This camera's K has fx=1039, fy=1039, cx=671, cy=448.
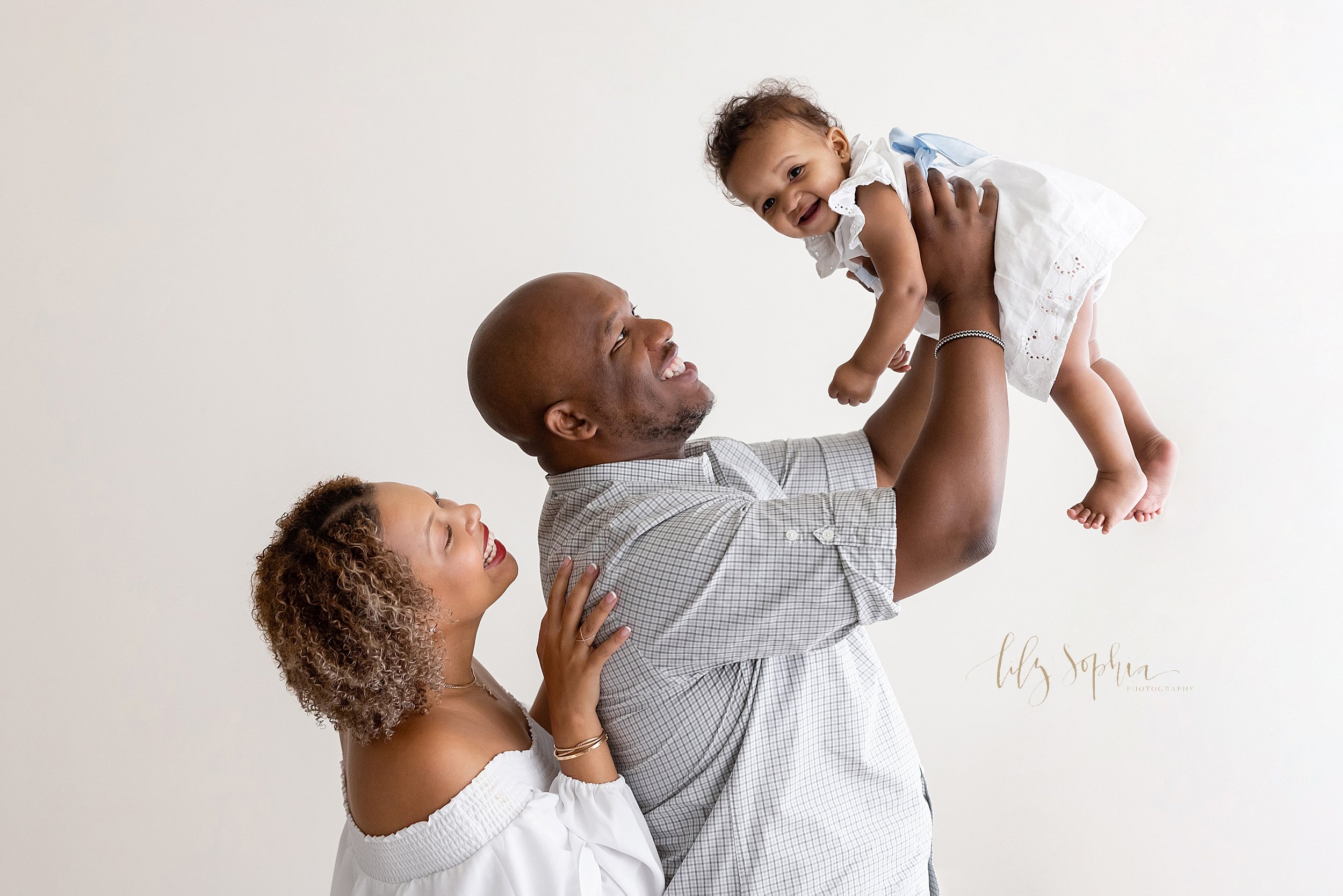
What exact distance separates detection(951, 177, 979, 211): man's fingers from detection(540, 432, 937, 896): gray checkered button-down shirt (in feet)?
1.74

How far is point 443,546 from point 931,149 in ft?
3.44

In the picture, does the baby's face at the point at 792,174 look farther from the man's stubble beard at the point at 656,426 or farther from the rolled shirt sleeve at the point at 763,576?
the rolled shirt sleeve at the point at 763,576

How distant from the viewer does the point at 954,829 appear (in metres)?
3.22

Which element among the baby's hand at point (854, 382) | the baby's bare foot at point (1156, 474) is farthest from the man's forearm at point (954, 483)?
the baby's bare foot at point (1156, 474)

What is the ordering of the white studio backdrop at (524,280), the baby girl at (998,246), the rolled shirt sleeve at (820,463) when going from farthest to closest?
the white studio backdrop at (524,280), the rolled shirt sleeve at (820,463), the baby girl at (998,246)

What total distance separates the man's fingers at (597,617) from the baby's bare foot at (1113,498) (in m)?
0.82

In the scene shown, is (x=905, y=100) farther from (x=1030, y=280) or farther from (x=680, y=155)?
A: (x=1030, y=280)

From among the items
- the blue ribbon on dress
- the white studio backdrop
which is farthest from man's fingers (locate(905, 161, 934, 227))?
the white studio backdrop

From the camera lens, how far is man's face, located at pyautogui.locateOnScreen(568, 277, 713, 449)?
1623 mm

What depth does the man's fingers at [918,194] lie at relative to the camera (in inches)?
62.6

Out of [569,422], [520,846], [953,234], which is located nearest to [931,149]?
[953,234]

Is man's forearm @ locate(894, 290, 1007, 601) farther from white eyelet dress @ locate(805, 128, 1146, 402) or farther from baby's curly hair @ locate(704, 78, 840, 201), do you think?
baby's curly hair @ locate(704, 78, 840, 201)

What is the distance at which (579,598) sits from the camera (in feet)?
4.87

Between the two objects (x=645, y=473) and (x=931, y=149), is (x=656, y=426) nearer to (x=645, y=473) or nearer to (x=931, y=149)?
(x=645, y=473)
